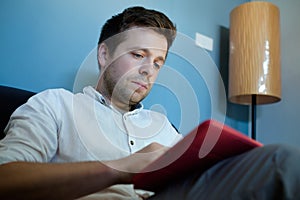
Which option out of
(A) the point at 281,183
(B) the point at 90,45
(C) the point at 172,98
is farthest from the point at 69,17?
(A) the point at 281,183

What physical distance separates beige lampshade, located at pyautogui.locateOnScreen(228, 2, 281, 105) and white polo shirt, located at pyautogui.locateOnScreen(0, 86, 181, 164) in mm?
670

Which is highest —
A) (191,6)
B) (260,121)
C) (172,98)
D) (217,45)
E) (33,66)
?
(191,6)

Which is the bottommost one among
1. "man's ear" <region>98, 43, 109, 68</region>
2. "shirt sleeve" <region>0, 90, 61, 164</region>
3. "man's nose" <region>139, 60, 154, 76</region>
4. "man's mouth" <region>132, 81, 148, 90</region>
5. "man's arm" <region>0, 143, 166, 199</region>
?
"man's arm" <region>0, 143, 166, 199</region>

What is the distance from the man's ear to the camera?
127 centimetres

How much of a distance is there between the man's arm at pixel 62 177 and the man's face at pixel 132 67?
541 millimetres

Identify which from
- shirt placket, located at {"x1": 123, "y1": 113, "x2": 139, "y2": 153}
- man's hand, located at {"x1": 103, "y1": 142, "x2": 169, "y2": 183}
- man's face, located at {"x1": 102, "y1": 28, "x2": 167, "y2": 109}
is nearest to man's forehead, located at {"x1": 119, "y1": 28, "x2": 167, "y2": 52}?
man's face, located at {"x1": 102, "y1": 28, "x2": 167, "y2": 109}

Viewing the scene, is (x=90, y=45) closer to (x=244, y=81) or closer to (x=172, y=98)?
(x=172, y=98)

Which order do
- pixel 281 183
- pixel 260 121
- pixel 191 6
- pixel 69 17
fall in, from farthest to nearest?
pixel 260 121 → pixel 191 6 → pixel 69 17 → pixel 281 183

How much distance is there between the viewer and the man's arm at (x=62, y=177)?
619mm

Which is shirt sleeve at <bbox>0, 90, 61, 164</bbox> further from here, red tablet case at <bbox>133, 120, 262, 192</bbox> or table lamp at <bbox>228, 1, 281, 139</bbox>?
table lamp at <bbox>228, 1, 281, 139</bbox>

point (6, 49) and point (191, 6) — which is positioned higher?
point (191, 6)

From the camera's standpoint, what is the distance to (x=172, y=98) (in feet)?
5.54

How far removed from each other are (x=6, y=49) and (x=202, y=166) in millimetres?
952

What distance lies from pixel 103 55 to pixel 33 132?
528 millimetres
